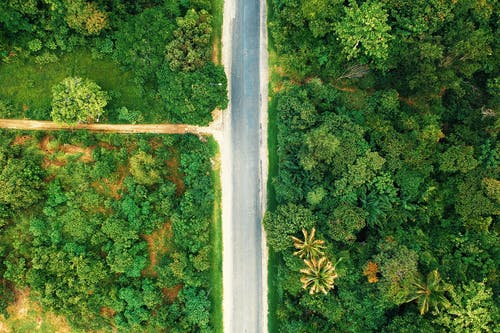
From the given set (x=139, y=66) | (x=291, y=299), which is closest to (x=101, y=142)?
(x=139, y=66)

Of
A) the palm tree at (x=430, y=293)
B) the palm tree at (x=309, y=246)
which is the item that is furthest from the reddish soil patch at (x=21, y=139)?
the palm tree at (x=430, y=293)

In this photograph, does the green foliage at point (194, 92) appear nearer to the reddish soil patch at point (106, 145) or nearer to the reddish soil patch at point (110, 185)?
the reddish soil patch at point (106, 145)

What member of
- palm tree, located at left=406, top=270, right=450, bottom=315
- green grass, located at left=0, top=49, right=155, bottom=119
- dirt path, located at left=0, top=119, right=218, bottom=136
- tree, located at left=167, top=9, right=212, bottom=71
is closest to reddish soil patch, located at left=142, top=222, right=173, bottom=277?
dirt path, located at left=0, top=119, right=218, bottom=136

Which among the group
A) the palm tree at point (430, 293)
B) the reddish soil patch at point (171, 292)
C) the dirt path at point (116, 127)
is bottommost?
the reddish soil patch at point (171, 292)

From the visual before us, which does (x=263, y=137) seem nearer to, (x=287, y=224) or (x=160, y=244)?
(x=287, y=224)

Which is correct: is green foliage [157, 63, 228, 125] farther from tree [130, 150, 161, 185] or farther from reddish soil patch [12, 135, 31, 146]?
reddish soil patch [12, 135, 31, 146]

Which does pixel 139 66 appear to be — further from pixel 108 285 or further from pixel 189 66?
pixel 108 285
